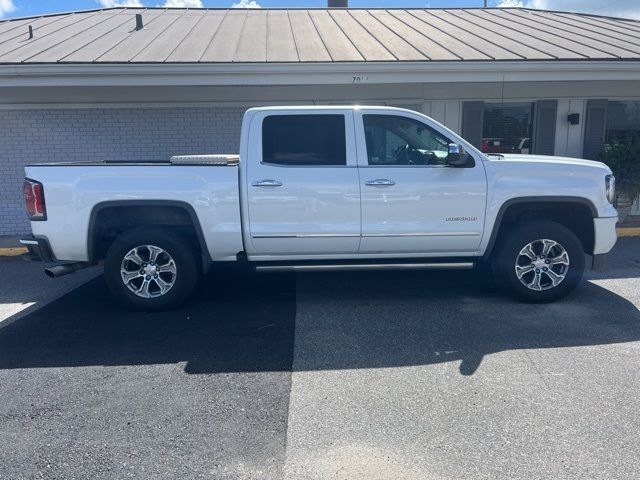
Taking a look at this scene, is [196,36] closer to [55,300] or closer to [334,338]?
[55,300]

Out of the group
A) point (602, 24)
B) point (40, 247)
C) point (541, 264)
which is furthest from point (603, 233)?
point (602, 24)

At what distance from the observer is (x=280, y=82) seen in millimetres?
8695

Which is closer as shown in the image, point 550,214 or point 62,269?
point 62,269

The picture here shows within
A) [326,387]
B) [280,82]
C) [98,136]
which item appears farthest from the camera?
[98,136]

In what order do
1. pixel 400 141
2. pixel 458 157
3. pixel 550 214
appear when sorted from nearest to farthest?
pixel 458 157 → pixel 400 141 → pixel 550 214

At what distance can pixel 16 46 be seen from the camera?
9.77m

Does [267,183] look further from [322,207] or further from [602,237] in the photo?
[602,237]

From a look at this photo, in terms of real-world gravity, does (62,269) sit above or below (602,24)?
below

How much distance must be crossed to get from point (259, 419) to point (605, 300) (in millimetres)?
4397

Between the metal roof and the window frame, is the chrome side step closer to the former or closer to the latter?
the window frame

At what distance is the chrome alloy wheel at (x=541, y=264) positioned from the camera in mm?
5863

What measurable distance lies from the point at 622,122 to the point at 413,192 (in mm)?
7653

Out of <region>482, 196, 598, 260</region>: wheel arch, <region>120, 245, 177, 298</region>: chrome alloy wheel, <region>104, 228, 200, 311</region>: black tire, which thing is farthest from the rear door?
<region>482, 196, 598, 260</region>: wheel arch

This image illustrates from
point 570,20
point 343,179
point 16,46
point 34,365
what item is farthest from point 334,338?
point 570,20
